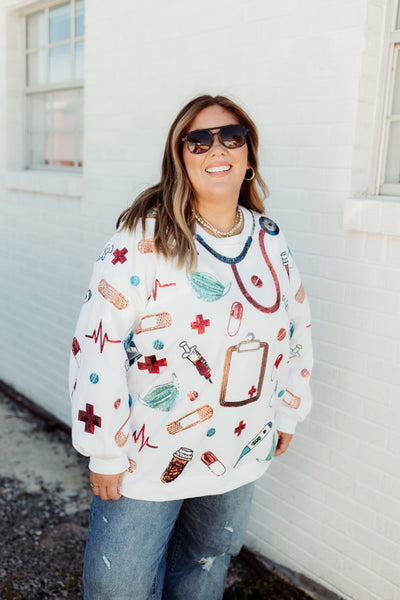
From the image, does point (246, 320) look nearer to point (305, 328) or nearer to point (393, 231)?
point (305, 328)

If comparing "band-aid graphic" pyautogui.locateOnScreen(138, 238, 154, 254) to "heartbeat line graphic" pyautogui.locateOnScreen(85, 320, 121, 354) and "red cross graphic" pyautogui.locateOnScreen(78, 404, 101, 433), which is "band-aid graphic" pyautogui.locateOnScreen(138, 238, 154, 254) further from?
"red cross graphic" pyautogui.locateOnScreen(78, 404, 101, 433)

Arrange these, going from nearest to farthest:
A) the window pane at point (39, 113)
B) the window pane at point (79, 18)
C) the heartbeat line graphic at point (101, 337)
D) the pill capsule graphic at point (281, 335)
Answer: the heartbeat line graphic at point (101, 337), the pill capsule graphic at point (281, 335), the window pane at point (79, 18), the window pane at point (39, 113)

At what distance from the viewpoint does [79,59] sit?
431 cm

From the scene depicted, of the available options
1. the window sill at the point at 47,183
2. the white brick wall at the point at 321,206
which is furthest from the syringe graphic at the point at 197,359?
the window sill at the point at 47,183

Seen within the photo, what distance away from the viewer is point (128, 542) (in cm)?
177

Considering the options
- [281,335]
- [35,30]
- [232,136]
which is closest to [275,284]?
[281,335]

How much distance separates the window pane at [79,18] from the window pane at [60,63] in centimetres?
16

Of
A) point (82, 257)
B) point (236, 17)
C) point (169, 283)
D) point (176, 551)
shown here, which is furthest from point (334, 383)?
point (82, 257)

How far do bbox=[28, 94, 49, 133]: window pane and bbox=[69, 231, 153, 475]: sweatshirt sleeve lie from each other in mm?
3451

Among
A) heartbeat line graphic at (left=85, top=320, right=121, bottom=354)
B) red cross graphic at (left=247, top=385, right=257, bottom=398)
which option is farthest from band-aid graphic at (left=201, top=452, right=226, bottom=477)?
heartbeat line graphic at (left=85, top=320, right=121, bottom=354)

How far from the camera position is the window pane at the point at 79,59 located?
169 inches

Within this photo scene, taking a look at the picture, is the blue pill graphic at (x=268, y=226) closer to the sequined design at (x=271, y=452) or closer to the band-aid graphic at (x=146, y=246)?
the band-aid graphic at (x=146, y=246)

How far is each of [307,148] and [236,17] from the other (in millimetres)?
781

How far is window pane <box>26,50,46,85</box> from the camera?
4688 millimetres
